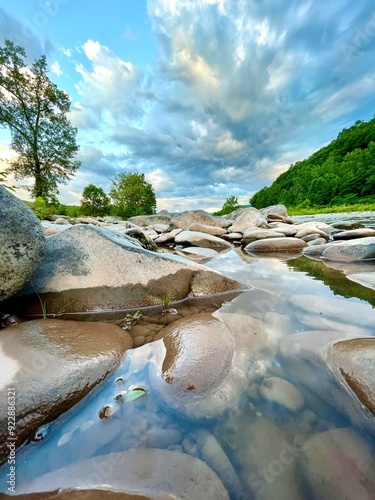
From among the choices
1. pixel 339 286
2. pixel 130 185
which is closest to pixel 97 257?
pixel 339 286

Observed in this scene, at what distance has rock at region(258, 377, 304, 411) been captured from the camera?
1.08 meters

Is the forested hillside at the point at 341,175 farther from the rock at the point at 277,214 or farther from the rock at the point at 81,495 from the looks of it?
the rock at the point at 81,495

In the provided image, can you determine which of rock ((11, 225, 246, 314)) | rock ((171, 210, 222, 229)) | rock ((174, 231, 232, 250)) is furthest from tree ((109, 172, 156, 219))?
rock ((11, 225, 246, 314))

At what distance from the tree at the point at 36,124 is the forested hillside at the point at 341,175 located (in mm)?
40090

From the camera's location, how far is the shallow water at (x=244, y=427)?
792 millimetres

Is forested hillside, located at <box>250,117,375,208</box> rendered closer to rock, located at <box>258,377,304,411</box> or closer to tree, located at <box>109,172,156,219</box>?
tree, located at <box>109,172,156,219</box>

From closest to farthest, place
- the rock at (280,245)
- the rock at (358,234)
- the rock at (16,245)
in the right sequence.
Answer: the rock at (16,245) < the rock at (358,234) < the rock at (280,245)

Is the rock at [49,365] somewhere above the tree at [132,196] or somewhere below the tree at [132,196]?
below

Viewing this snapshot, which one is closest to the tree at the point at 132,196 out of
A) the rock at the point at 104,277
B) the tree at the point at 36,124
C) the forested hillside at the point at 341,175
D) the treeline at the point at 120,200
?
the treeline at the point at 120,200

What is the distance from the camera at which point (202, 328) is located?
174 centimetres

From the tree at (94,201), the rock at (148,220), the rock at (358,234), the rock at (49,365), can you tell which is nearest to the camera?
the rock at (49,365)

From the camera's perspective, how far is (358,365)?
121 centimetres

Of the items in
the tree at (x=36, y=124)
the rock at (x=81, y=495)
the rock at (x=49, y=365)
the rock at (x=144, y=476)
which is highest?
the tree at (x=36, y=124)

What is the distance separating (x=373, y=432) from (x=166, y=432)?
860 mm
